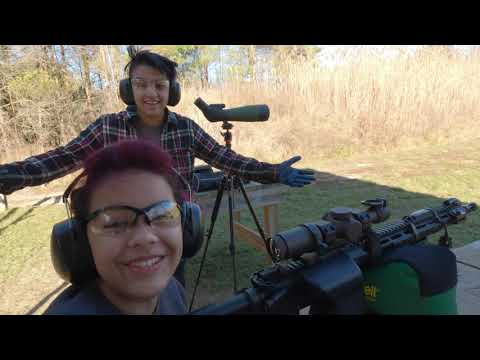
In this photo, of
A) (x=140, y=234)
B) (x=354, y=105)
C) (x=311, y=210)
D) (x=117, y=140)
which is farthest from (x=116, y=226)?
(x=354, y=105)

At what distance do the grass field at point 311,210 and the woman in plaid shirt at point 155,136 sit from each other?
1481 mm

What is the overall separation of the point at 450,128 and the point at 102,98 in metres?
10.3

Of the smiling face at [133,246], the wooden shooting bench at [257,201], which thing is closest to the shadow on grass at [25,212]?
the wooden shooting bench at [257,201]

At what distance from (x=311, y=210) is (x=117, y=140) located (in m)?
3.75

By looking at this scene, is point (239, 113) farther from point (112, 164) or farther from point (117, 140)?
point (112, 164)

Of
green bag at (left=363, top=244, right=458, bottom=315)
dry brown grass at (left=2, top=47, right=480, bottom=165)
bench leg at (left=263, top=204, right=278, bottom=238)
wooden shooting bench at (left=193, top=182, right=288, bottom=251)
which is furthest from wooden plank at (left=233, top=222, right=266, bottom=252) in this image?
dry brown grass at (left=2, top=47, right=480, bottom=165)

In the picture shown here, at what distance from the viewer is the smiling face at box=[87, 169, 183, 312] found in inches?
30.0

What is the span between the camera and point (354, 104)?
964 cm

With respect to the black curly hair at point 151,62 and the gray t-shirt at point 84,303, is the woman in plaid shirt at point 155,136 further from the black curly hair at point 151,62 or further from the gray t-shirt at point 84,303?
the gray t-shirt at point 84,303

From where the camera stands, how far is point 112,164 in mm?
796

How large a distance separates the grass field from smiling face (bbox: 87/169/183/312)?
221cm

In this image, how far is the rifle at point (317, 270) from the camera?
951 mm

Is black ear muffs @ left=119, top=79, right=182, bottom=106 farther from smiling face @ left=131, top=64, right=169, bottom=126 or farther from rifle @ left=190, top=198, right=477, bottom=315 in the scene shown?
rifle @ left=190, top=198, right=477, bottom=315

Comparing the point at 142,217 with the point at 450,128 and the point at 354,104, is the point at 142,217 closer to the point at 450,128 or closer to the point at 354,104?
the point at 354,104
